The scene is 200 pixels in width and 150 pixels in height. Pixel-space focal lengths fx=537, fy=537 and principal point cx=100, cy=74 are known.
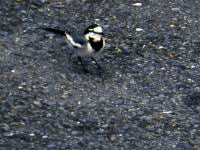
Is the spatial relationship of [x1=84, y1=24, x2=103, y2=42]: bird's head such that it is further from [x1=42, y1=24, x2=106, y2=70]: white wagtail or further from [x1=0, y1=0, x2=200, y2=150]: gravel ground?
[x1=0, y1=0, x2=200, y2=150]: gravel ground

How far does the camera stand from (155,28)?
736 cm

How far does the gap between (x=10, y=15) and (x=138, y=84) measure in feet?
7.74

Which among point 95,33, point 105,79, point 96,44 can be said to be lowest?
Answer: point 105,79

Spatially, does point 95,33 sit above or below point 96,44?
above

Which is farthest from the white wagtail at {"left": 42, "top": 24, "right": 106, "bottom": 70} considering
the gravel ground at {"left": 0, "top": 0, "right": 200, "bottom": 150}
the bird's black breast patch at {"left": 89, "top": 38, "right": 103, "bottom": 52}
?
the gravel ground at {"left": 0, "top": 0, "right": 200, "bottom": 150}

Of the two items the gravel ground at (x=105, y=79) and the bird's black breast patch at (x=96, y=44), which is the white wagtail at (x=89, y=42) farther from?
the gravel ground at (x=105, y=79)

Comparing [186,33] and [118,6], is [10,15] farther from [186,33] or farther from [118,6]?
[186,33]

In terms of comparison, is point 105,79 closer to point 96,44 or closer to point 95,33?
point 96,44

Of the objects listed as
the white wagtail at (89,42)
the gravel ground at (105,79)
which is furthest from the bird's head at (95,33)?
the gravel ground at (105,79)

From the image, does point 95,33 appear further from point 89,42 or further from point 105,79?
point 105,79

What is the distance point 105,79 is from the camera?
6.14 metres

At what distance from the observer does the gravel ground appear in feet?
16.6

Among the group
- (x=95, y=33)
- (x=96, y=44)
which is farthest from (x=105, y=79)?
(x=95, y=33)

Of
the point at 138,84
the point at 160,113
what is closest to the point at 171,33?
the point at 138,84
